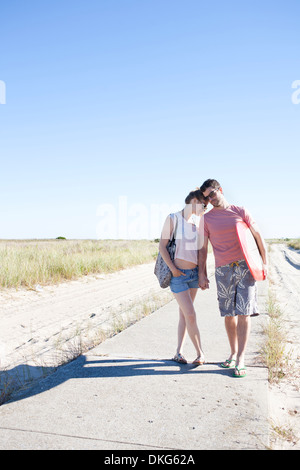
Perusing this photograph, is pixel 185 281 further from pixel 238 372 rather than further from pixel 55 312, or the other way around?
pixel 55 312

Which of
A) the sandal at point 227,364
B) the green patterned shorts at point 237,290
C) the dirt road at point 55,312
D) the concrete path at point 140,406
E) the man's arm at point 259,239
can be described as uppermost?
the man's arm at point 259,239

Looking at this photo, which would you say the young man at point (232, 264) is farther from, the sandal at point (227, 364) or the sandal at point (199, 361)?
the sandal at point (199, 361)

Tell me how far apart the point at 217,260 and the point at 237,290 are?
37cm

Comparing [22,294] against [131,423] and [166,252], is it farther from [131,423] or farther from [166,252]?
[131,423]

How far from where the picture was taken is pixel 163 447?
2643 mm

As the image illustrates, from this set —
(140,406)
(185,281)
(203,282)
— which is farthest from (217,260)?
(140,406)

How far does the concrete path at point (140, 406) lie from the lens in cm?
274

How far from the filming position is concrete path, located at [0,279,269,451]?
2742 mm

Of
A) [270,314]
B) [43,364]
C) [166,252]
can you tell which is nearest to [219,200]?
[166,252]

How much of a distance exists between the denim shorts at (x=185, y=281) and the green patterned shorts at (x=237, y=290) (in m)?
0.27

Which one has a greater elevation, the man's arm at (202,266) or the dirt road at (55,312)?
the man's arm at (202,266)

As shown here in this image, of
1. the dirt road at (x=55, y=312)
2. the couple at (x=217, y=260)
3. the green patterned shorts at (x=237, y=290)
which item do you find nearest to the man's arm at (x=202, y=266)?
the couple at (x=217, y=260)

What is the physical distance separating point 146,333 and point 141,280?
312 inches

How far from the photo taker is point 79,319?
289 inches
